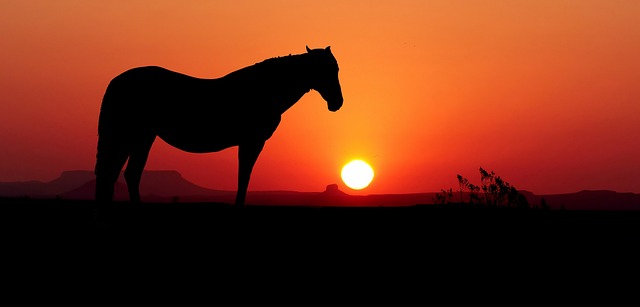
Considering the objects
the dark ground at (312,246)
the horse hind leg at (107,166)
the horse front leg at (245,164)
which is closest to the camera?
the dark ground at (312,246)

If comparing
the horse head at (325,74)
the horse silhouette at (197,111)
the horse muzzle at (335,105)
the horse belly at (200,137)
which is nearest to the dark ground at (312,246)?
the horse silhouette at (197,111)

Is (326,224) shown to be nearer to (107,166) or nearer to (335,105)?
(335,105)

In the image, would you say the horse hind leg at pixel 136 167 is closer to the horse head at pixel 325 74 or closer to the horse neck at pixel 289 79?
the horse neck at pixel 289 79

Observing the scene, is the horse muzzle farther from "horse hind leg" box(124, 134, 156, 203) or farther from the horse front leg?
"horse hind leg" box(124, 134, 156, 203)

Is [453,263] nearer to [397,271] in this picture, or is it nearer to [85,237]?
[397,271]

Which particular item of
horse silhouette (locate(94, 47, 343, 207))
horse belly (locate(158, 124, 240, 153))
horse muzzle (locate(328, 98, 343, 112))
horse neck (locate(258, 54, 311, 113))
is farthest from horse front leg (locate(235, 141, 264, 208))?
horse muzzle (locate(328, 98, 343, 112))

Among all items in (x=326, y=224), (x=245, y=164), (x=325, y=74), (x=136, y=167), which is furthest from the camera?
(x=325, y=74)

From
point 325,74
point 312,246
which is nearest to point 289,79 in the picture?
point 325,74

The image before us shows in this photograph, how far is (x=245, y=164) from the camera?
11531 millimetres

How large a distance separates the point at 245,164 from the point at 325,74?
2.30m

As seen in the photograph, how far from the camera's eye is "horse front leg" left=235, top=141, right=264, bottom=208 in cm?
1148

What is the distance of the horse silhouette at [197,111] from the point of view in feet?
37.0

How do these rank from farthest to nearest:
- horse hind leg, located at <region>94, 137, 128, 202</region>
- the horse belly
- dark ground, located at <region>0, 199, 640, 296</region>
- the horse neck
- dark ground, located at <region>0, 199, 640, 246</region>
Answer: the horse neck
the horse belly
horse hind leg, located at <region>94, 137, 128, 202</region>
dark ground, located at <region>0, 199, 640, 246</region>
dark ground, located at <region>0, 199, 640, 296</region>

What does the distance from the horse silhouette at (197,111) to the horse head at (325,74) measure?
18mm
